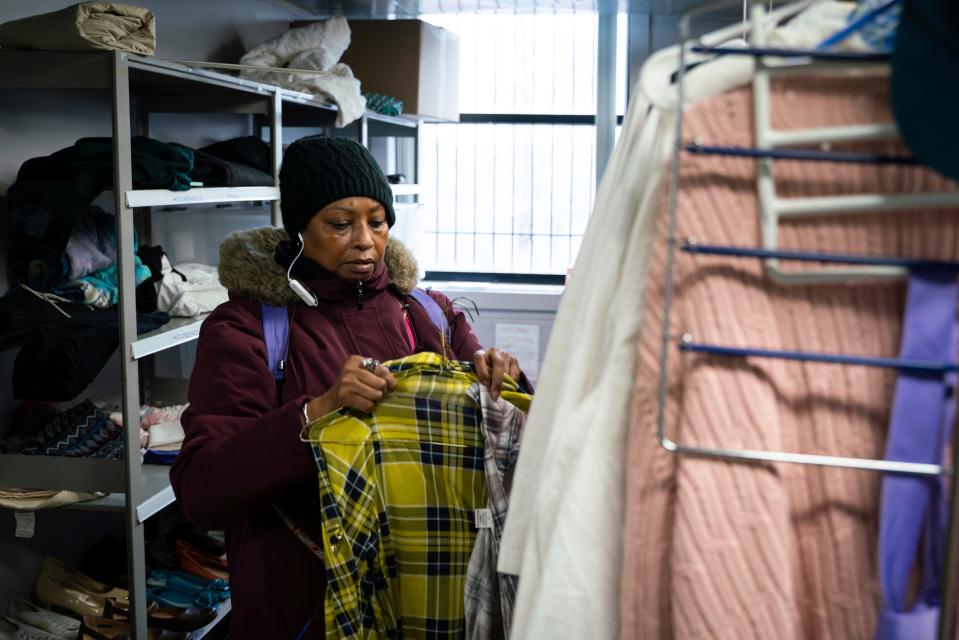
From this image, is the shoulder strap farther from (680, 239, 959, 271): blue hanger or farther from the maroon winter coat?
(680, 239, 959, 271): blue hanger

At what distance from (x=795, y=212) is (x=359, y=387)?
0.87m

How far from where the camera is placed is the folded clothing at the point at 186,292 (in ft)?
9.33

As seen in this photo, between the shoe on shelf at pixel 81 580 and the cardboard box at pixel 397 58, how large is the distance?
100 inches

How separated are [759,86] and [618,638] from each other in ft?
1.65

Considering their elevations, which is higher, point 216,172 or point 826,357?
point 216,172

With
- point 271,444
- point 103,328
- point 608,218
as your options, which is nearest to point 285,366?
point 271,444

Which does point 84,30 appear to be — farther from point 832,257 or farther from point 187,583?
point 832,257

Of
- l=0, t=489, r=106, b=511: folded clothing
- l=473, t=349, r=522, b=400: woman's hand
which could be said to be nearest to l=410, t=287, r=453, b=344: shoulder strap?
l=473, t=349, r=522, b=400: woman's hand

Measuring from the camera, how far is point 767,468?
756mm

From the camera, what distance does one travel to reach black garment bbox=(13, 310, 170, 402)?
2.28m

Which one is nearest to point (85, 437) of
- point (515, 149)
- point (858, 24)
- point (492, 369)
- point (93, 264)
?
point (93, 264)

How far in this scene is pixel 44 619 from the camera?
267 centimetres

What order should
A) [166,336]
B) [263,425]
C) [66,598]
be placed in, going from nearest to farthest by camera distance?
[263,425] → [166,336] → [66,598]

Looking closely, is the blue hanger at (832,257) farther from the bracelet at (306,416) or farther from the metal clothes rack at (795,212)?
the bracelet at (306,416)
